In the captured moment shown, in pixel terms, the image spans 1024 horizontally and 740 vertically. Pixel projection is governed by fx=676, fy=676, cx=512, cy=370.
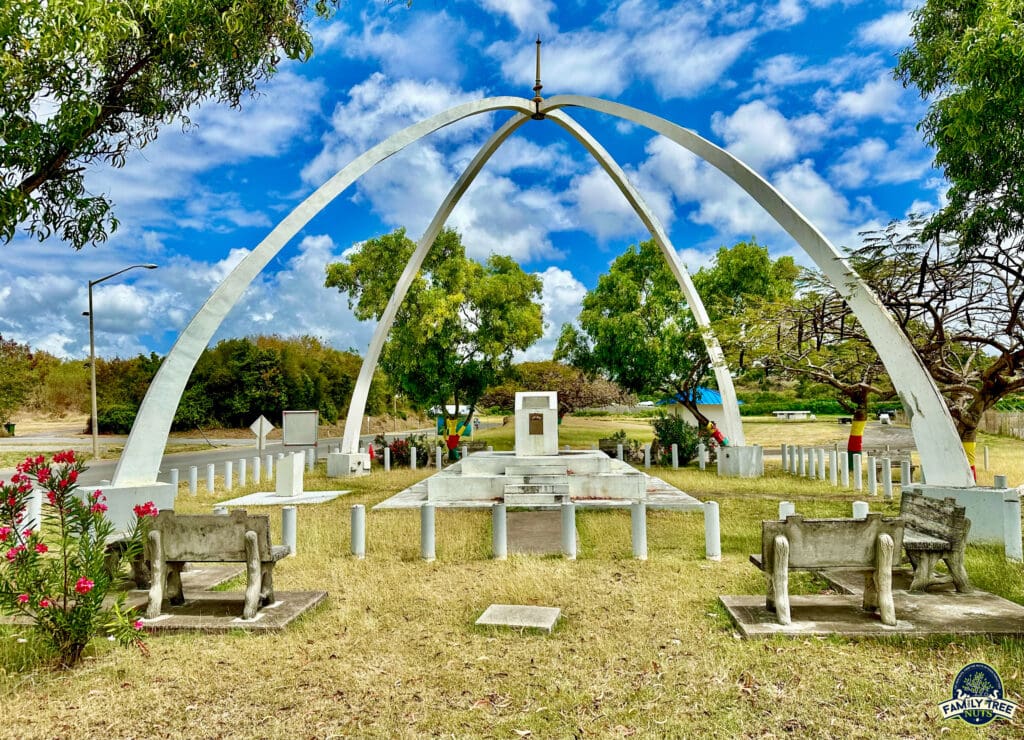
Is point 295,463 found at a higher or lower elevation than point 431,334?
lower

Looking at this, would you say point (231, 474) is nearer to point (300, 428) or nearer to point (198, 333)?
point (300, 428)

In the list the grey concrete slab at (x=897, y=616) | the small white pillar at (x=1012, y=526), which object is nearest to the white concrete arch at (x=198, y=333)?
the grey concrete slab at (x=897, y=616)

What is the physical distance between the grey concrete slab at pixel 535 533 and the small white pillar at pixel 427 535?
1.05 metres

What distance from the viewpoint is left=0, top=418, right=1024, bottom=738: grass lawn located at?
4.00 meters

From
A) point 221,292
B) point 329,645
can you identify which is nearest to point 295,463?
point 221,292

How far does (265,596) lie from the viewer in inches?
247

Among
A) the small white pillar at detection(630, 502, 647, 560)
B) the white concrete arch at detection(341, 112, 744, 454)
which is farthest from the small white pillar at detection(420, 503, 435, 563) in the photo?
the white concrete arch at detection(341, 112, 744, 454)

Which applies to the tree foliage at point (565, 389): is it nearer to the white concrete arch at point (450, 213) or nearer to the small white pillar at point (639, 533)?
the white concrete arch at point (450, 213)

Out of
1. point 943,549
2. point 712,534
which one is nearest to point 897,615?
point 943,549

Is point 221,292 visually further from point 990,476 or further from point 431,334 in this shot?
point 990,476

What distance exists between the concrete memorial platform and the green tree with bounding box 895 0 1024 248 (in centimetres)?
544

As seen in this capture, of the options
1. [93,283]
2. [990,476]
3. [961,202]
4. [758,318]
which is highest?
[93,283]

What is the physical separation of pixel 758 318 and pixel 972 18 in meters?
6.16

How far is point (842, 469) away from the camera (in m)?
17.2
